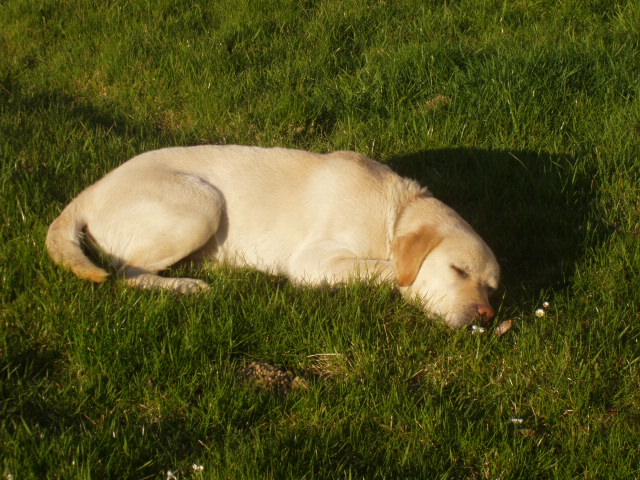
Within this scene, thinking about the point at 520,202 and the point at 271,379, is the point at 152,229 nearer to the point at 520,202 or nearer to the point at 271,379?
the point at 271,379

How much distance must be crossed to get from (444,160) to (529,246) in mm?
967

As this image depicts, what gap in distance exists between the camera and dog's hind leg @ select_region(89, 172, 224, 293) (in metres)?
4.11

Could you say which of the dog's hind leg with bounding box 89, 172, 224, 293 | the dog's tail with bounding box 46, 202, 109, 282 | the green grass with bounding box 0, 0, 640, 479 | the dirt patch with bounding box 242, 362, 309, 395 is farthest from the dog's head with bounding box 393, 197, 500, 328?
the dog's tail with bounding box 46, 202, 109, 282

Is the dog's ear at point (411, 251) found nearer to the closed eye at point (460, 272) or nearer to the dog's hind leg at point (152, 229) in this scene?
the closed eye at point (460, 272)

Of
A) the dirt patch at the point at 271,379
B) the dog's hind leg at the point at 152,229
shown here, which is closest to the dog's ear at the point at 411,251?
the dirt patch at the point at 271,379

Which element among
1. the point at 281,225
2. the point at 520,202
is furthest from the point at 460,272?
the point at 520,202

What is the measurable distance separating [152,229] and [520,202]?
2301mm

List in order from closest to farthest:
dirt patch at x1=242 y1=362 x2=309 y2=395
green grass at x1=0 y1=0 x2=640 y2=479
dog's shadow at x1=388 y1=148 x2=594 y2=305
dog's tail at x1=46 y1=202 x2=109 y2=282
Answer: green grass at x1=0 y1=0 x2=640 y2=479 → dirt patch at x1=242 y1=362 x2=309 y2=395 → dog's tail at x1=46 y1=202 x2=109 y2=282 → dog's shadow at x1=388 y1=148 x2=594 y2=305

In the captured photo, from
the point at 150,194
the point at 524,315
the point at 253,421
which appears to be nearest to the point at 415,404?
the point at 253,421

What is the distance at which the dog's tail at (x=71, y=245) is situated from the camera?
3676 millimetres

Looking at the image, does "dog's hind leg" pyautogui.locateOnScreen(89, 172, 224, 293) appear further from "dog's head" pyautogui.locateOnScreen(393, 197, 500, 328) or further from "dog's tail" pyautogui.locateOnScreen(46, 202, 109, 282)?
"dog's head" pyautogui.locateOnScreen(393, 197, 500, 328)

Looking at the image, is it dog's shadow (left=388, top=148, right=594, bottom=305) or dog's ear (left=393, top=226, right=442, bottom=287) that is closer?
dog's ear (left=393, top=226, right=442, bottom=287)

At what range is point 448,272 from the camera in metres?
3.83

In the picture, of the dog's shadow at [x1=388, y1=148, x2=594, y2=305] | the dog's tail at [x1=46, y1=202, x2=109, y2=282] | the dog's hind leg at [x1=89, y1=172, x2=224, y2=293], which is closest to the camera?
the dog's tail at [x1=46, y1=202, x2=109, y2=282]
